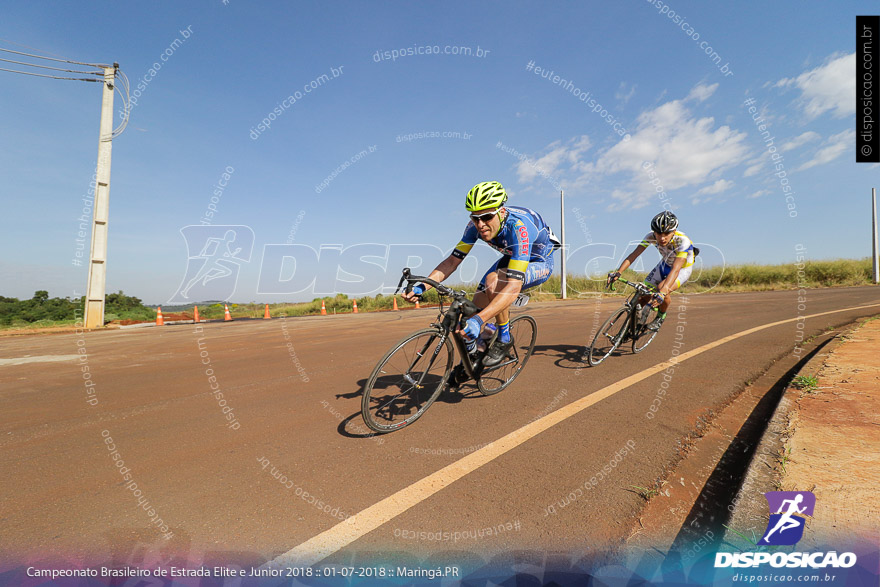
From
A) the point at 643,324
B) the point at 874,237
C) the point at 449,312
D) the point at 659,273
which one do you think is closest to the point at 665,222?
the point at 659,273

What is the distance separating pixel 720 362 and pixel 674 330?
2961 millimetres

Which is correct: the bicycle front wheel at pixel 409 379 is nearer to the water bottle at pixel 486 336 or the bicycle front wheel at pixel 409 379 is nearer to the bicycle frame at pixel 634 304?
the water bottle at pixel 486 336

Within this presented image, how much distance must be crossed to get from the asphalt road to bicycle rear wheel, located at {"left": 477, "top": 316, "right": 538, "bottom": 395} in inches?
6.7

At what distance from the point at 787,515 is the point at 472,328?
2026 mm

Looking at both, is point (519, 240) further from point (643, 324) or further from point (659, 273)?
point (659, 273)

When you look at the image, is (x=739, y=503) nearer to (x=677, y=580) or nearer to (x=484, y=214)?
(x=677, y=580)

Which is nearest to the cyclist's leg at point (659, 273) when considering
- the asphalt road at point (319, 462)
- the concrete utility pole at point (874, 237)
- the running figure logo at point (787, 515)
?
the asphalt road at point (319, 462)

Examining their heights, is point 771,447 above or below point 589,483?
above

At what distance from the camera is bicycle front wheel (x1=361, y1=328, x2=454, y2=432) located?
3.05 meters

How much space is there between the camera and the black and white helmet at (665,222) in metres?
5.53

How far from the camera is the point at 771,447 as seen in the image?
219 centimetres

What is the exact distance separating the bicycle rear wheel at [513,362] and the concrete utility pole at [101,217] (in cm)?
1697

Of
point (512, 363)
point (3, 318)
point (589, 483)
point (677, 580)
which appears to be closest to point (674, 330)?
point (512, 363)

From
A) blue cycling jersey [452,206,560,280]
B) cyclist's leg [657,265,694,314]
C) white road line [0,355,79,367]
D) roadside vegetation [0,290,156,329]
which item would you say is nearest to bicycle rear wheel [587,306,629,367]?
cyclist's leg [657,265,694,314]
